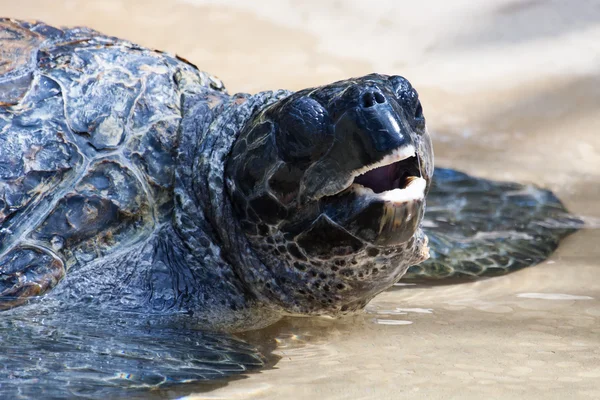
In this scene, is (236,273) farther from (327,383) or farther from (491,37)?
(491,37)

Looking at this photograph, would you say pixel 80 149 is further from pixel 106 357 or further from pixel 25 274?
pixel 106 357

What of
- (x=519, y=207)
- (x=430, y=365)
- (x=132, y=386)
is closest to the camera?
(x=132, y=386)

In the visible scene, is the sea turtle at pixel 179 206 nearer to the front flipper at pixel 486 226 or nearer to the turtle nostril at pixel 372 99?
the turtle nostril at pixel 372 99

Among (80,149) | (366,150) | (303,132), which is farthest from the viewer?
(80,149)

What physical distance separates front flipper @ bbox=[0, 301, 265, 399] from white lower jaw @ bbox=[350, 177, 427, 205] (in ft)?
1.84

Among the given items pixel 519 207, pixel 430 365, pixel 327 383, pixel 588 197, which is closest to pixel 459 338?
pixel 430 365

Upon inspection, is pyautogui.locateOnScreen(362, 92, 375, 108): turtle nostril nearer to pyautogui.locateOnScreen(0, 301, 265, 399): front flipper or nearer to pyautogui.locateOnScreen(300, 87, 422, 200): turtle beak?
pyautogui.locateOnScreen(300, 87, 422, 200): turtle beak

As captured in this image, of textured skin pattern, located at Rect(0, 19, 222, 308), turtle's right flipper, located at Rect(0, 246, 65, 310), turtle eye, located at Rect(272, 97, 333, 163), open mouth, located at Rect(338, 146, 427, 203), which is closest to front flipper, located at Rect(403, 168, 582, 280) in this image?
open mouth, located at Rect(338, 146, 427, 203)

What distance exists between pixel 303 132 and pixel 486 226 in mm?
1875

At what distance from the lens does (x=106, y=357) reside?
2049 mm

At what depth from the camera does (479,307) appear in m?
2.82

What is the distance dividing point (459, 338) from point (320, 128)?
78 cm

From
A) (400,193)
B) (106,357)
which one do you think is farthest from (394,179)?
(106,357)

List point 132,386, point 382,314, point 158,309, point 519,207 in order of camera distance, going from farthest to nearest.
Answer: point 519,207, point 382,314, point 158,309, point 132,386
